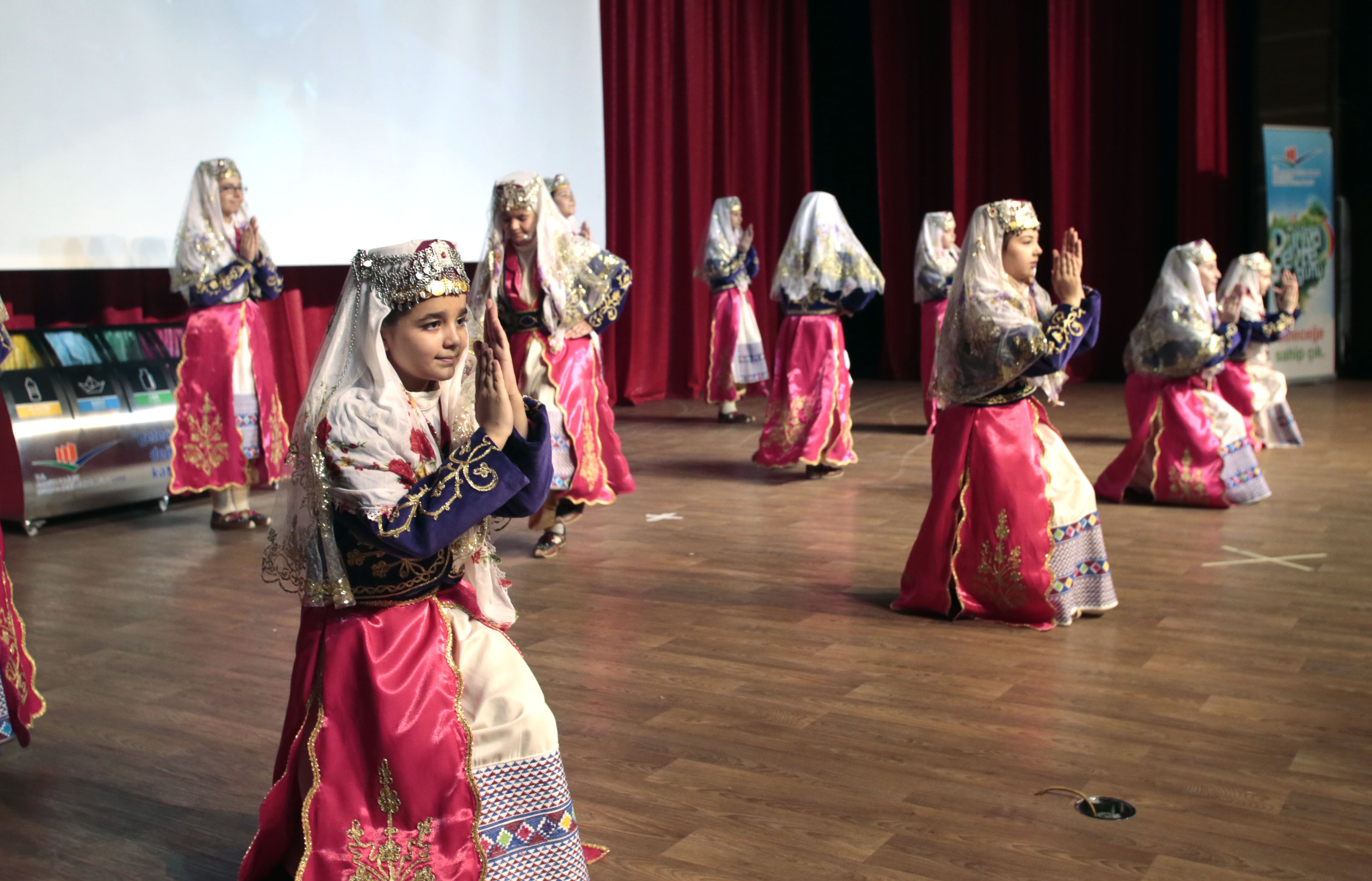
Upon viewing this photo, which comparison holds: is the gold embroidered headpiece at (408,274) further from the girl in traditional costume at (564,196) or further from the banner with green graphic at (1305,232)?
the banner with green graphic at (1305,232)

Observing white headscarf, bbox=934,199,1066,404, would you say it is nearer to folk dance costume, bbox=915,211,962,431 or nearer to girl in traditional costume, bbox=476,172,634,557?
girl in traditional costume, bbox=476,172,634,557

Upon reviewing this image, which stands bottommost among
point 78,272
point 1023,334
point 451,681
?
point 451,681

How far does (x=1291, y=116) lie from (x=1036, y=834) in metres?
9.11

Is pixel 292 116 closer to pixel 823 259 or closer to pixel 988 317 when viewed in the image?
pixel 823 259

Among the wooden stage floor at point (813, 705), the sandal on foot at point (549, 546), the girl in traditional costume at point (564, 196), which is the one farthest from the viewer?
the girl in traditional costume at point (564, 196)

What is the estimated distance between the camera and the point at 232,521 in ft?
18.2

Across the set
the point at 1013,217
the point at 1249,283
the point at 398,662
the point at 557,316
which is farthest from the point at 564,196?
the point at 398,662

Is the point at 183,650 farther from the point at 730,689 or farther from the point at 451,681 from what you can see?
the point at 451,681

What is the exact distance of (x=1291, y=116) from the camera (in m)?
9.85

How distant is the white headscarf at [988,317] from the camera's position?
135 inches

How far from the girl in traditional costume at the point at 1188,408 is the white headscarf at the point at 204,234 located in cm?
382

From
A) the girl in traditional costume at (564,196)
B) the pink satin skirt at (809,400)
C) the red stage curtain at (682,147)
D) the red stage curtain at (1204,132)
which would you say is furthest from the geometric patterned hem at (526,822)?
the red stage curtain at (1204,132)

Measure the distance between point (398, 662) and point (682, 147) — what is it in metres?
8.58

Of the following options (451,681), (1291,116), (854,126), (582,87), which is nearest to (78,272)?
(582,87)
